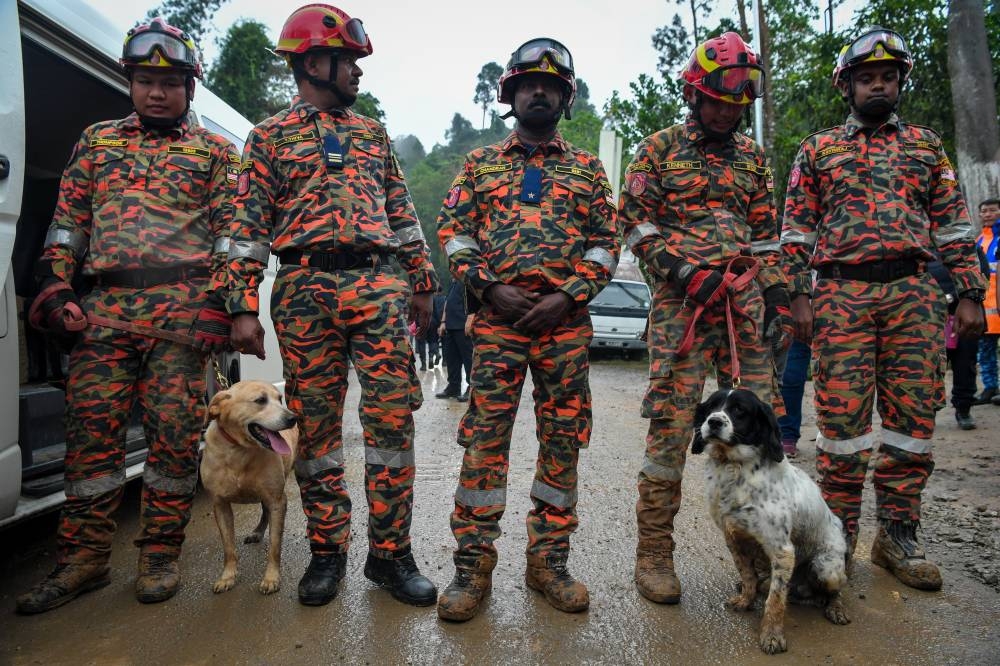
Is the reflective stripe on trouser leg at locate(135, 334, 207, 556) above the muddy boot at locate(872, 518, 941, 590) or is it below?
above

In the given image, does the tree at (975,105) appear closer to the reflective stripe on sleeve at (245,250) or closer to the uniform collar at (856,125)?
the uniform collar at (856,125)

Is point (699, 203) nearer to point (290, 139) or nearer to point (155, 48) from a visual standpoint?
point (290, 139)

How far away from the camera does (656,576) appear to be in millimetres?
3350

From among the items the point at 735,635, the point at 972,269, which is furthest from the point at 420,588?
the point at 972,269

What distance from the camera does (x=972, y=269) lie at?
365cm

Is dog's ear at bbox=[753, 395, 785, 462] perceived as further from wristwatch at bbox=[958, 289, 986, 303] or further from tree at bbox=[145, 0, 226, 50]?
tree at bbox=[145, 0, 226, 50]

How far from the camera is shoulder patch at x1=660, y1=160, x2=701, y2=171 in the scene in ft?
11.5

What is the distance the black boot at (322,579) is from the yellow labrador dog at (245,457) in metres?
0.23

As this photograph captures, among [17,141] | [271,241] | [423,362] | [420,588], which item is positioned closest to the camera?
[17,141]

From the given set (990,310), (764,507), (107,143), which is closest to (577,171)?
(764,507)

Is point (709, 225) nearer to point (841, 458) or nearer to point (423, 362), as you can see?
point (841, 458)

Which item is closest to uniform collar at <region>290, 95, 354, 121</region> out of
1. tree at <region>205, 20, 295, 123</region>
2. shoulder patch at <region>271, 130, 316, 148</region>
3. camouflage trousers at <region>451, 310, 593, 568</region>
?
shoulder patch at <region>271, 130, 316, 148</region>

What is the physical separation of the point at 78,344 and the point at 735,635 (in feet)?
10.5

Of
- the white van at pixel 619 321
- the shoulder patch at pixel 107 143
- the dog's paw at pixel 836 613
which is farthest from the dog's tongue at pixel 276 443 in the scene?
the white van at pixel 619 321
